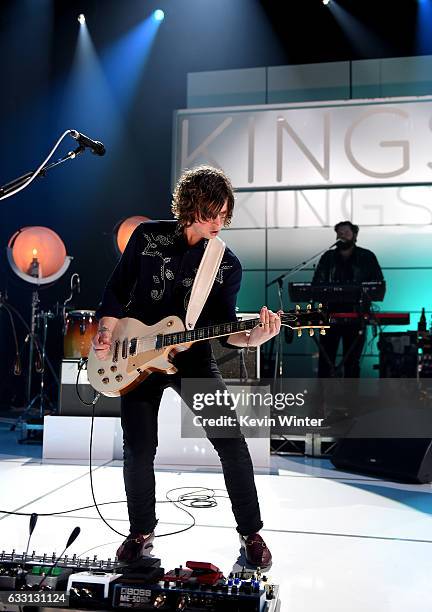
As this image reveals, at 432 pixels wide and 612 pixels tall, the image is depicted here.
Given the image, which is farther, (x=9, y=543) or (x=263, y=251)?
(x=263, y=251)

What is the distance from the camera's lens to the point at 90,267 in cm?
784

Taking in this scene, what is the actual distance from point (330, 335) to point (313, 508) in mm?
2770

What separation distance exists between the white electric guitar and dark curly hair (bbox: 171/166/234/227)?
0.44m

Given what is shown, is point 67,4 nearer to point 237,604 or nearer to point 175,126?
point 175,126

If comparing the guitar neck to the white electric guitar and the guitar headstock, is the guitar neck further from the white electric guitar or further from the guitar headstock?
the guitar headstock

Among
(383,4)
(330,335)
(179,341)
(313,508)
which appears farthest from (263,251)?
(179,341)

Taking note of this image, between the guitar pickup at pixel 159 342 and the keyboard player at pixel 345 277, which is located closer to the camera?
the guitar pickup at pixel 159 342

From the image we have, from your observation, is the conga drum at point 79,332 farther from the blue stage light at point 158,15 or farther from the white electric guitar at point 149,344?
the blue stage light at point 158,15

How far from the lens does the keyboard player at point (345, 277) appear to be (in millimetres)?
5719

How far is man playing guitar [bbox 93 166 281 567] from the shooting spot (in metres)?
2.29

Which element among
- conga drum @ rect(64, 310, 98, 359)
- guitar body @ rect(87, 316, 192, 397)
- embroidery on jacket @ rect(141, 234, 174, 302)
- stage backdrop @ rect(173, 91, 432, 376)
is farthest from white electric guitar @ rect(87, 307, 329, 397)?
stage backdrop @ rect(173, 91, 432, 376)

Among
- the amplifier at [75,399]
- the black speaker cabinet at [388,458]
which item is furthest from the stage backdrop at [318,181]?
the black speaker cabinet at [388,458]

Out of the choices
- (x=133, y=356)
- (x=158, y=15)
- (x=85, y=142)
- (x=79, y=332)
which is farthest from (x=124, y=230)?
(x=133, y=356)

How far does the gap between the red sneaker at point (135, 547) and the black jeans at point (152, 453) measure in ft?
0.10
